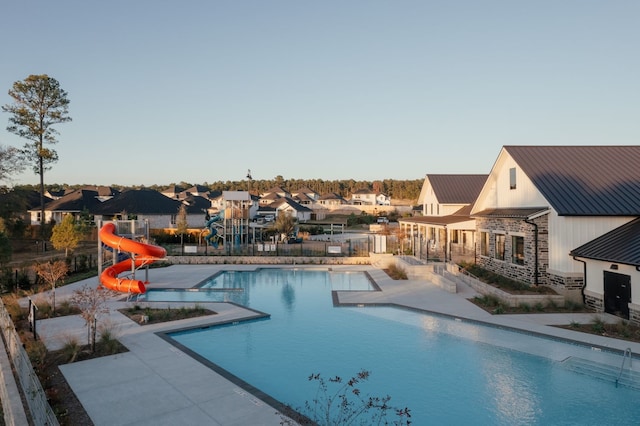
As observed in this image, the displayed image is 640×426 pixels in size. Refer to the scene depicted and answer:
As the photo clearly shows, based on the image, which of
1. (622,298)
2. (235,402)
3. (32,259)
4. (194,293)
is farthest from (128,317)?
(32,259)

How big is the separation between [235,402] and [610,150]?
22.0 m

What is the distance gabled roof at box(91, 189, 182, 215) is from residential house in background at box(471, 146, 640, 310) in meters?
39.8

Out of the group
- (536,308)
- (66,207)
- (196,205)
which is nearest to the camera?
(536,308)

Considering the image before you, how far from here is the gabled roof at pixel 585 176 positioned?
16484 mm

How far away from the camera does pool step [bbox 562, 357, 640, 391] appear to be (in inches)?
384

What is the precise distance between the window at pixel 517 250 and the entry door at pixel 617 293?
417cm

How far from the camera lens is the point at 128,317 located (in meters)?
15.1

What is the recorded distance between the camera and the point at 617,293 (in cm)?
1438

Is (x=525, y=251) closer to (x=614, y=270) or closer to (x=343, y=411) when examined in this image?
(x=614, y=270)

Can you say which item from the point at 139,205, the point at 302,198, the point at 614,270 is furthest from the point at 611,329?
the point at 302,198

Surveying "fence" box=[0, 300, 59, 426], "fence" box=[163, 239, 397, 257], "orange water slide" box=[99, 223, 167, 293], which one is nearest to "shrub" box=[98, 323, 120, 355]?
"fence" box=[0, 300, 59, 426]

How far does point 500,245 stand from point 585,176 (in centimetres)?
502

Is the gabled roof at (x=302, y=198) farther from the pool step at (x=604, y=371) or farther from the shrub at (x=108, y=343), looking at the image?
the pool step at (x=604, y=371)

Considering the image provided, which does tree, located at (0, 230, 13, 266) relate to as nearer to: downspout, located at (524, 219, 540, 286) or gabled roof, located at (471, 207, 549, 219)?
gabled roof, located at (471, 207, 549, 219)
